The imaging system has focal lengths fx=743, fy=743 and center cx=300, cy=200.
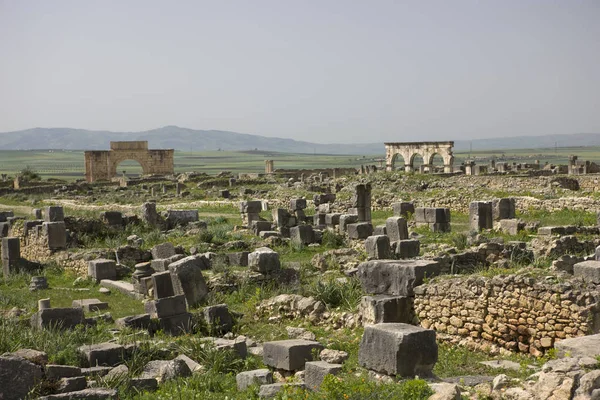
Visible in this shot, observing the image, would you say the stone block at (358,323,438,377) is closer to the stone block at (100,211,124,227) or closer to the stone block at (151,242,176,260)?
the stone block at (151,242,176,260)

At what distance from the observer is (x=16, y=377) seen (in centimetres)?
795

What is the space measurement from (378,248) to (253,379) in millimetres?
7839

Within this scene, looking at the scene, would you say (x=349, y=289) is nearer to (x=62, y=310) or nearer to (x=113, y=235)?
(x=62, y=310)

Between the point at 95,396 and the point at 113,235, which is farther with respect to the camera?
the point at 113,235

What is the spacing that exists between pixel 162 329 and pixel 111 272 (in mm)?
6542

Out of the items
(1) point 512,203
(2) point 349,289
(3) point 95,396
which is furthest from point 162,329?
(1) point 512,203

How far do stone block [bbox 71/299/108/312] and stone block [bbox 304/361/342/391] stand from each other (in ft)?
22.9

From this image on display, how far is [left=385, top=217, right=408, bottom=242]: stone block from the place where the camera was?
19.2 meters

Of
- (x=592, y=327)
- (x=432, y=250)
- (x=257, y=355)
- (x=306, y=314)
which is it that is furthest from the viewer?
(x=432, y=250)

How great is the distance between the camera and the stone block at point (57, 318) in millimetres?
11523

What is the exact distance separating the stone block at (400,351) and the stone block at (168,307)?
485cm

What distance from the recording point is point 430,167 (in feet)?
170

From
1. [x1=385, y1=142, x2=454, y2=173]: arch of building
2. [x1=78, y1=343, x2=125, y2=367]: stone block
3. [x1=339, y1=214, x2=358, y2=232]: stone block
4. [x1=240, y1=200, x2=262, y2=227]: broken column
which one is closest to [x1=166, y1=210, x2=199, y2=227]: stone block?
[x1=240, y1=200, x2=262, y2=227]: broken column

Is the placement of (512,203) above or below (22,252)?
above
